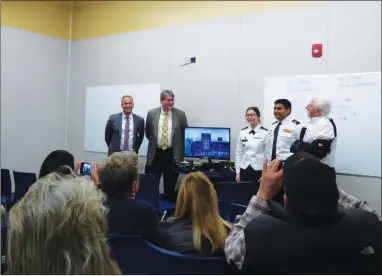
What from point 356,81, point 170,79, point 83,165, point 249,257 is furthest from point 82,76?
point 249,257

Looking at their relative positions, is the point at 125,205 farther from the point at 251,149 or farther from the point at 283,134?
the point at 283,134

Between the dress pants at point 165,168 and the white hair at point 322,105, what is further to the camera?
the white hair at point 322,105

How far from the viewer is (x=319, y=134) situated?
8.56 feet

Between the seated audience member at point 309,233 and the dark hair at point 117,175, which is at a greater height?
the dark hair at point 117,175

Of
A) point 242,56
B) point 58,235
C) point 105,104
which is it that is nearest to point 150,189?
point 105,104

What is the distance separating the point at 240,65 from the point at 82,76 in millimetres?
→ 1450

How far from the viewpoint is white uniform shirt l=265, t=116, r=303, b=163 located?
2.40m

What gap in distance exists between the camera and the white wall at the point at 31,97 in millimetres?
4051

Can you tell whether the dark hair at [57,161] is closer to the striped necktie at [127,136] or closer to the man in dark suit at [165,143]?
the striped necktie at [127,136]

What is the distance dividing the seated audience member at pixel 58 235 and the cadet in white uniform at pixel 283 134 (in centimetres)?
146

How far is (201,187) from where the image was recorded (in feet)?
5.49

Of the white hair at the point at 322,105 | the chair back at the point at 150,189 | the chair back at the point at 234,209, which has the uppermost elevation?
the white hair at the point at 322,105

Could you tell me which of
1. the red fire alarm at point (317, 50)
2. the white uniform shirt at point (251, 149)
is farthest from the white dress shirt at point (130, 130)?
the red fire alarm at point (317, 50)

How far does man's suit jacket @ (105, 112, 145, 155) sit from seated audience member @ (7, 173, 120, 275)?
1.43 meters
